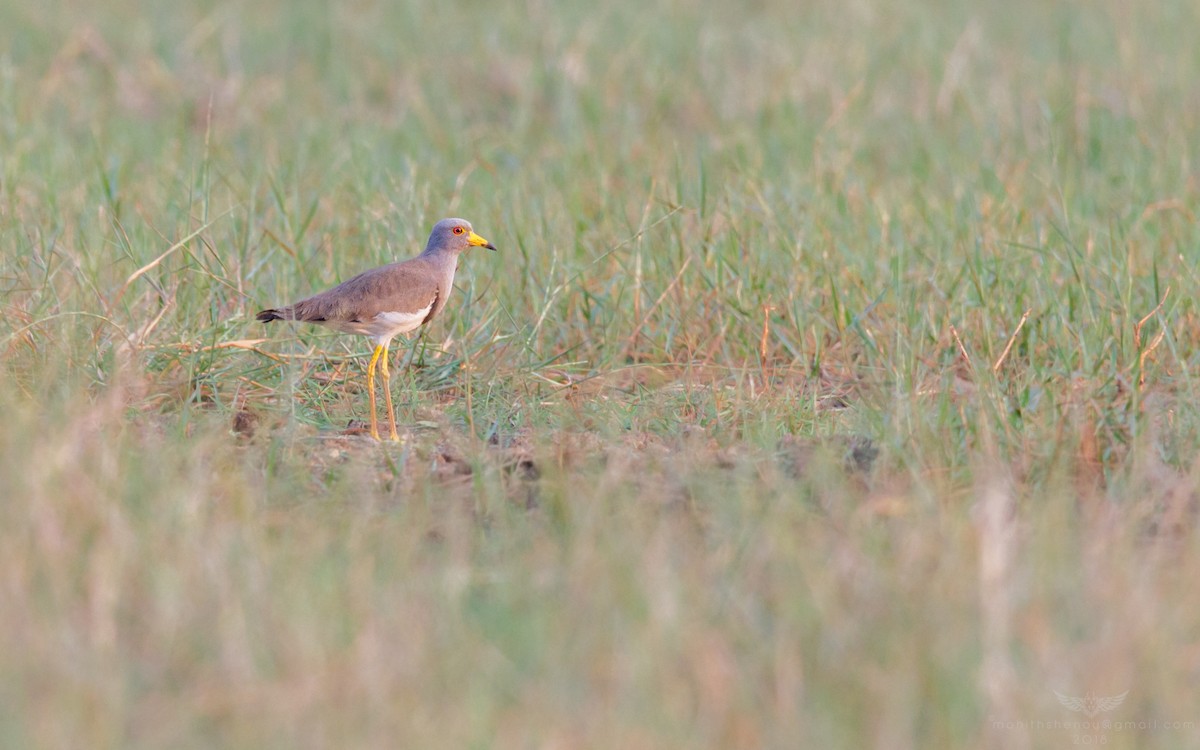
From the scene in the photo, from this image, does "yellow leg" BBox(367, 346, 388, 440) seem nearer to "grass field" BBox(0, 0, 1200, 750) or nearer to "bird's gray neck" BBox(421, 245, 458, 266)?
"grass field" BBox(0, 0, 1200, 750)

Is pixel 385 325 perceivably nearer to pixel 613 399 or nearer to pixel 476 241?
pixel 476 241

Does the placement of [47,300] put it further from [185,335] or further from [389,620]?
[389,620]

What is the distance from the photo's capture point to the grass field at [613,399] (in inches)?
112

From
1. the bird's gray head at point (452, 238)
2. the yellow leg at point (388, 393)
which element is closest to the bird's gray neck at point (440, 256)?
the bird's gray head at point (452, 238)

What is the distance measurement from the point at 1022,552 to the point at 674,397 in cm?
Result: 197

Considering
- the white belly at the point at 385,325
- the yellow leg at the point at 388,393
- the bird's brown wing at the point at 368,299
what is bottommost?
the yellow leg at the point at 388,393

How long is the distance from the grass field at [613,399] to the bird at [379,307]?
0.15 m

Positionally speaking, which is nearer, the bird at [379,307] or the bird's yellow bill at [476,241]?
the bird at [379,307]

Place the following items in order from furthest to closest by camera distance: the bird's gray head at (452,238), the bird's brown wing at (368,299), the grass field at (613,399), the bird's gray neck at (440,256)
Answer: the bird's gray head at (452,238) < the bird's gray neck at (440,256) < the bird's brown wing at (368,299) < the grass field at (613,399)

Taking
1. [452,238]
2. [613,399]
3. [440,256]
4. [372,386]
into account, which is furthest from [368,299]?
[613,399]

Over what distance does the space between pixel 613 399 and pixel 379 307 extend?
912 millimetres

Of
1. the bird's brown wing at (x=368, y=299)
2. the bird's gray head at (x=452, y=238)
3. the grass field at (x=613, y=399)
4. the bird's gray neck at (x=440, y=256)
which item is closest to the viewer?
the grass field at (x=613, y=399)

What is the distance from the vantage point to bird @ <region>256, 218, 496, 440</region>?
4.75 metres

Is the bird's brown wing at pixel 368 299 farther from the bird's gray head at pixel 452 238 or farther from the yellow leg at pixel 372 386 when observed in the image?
the bird's gray head at pixel 452 238
